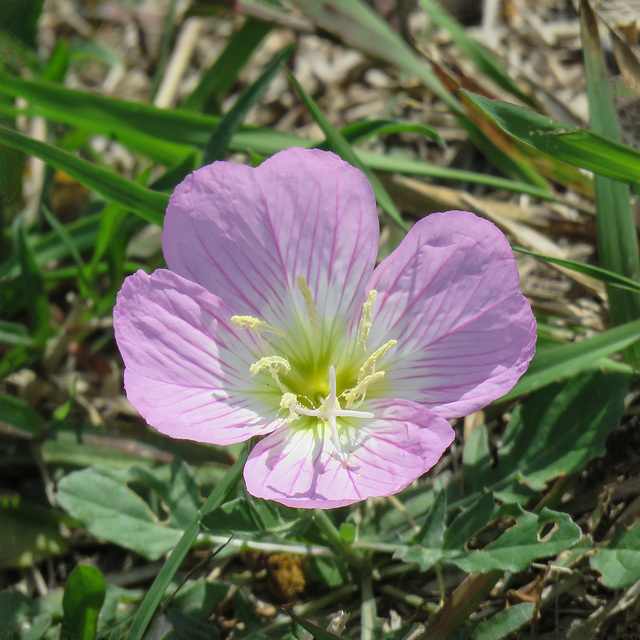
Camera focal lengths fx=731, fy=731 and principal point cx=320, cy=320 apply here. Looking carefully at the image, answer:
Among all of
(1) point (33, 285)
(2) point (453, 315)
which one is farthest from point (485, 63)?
(1) point (33, 285)

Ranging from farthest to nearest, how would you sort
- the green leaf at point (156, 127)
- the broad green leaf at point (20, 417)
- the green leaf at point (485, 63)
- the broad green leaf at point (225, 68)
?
the broad green leaf at point (225, 68)
the green leaf at point (485, 63)
the green leaf at point (156, 127)
the broad green leaf at point (20, 417)

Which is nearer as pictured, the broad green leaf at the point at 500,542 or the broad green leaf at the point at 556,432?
the broad green leaf at the point at 500,542

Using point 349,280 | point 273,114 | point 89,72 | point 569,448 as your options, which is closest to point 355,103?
point 273,114

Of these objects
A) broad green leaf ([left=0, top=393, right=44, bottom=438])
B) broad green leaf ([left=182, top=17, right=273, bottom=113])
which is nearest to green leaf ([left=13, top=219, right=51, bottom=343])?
broad green leaf ([left=0, top=393, right=44, bottom=438])

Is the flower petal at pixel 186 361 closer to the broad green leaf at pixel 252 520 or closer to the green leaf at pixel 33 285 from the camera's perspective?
the broad green leaf at pixel 252 520

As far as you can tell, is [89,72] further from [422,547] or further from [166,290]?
[422,547]

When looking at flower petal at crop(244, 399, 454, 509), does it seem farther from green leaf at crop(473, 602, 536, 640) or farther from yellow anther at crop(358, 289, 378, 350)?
green leaf at crop(473, 602, 536, 640)

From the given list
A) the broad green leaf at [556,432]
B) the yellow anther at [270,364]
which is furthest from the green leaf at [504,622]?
the yellow anther at [270,364]
